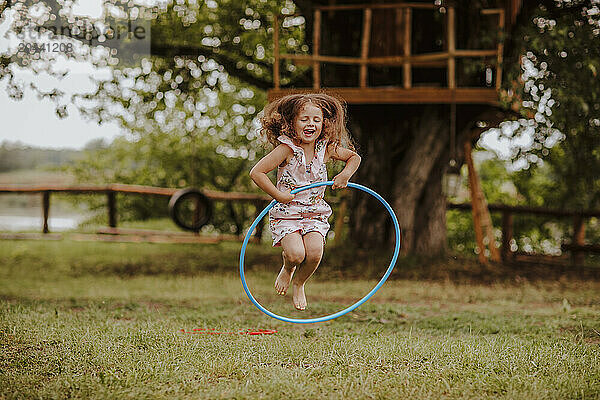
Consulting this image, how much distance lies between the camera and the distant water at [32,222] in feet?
60.6

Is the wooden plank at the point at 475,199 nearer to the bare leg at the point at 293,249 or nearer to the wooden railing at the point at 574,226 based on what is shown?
the wooden railing at the point at 574,226

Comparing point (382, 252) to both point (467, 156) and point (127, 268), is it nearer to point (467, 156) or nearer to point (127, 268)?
point (467, 156)

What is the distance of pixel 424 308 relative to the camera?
745 centimetres

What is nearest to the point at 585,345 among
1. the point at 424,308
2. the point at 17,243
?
the point at 424,308

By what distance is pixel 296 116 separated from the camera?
15.6 feet

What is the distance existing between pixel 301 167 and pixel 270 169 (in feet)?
0.87

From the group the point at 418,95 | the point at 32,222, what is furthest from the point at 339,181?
the point at 32,222

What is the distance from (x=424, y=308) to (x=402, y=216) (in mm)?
3877

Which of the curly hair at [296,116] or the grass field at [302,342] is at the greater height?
the curly hair at [296,116]

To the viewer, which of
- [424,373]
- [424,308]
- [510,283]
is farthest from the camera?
[510,283]

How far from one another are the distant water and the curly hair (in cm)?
1437

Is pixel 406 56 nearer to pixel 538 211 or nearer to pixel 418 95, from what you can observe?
pixel 418 95

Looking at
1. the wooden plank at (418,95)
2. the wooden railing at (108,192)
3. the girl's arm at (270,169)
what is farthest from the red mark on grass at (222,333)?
the wooden railing at (108,192)

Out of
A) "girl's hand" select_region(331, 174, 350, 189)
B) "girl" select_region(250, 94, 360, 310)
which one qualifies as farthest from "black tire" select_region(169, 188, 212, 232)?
"girl's hand" select_region(331, 174, 350, 189)
